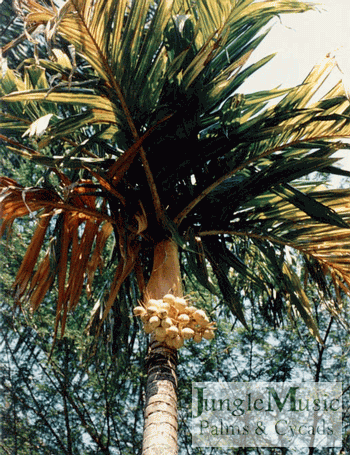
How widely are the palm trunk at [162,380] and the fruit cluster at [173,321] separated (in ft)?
0.27

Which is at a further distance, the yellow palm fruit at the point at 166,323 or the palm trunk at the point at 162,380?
the yellow palm fruit at the point at 166,323

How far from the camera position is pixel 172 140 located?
3.12 meters

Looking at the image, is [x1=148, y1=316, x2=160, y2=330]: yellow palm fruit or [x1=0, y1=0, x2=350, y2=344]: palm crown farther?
[x1=0, y1=0, x2=350, y2=344]: palm crown

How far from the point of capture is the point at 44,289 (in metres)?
3.40

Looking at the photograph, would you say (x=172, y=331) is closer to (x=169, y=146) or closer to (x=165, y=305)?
(x=165, y=305)

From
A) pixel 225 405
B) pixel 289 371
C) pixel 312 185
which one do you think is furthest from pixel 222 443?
pixel 312 185

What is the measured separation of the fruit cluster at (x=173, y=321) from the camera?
103 inches

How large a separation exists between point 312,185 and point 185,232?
1.16 m

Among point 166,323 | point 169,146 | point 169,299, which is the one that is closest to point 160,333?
point 166,323

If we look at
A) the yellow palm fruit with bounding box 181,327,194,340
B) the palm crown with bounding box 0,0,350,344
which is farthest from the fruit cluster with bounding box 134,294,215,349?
the palm crown with bounding box 0,0,350,344

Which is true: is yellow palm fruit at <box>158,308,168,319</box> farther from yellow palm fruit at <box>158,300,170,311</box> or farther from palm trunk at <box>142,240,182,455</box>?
palm trunk at <box>142,240,182,455</box>

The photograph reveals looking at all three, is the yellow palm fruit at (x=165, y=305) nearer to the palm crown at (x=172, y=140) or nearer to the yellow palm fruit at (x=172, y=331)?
the yellow palm fruit at (x=172, y=331)

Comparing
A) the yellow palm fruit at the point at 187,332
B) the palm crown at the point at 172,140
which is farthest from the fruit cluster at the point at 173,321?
the palm crown at the point at 172,140

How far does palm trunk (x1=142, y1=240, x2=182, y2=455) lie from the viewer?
2.29 m
